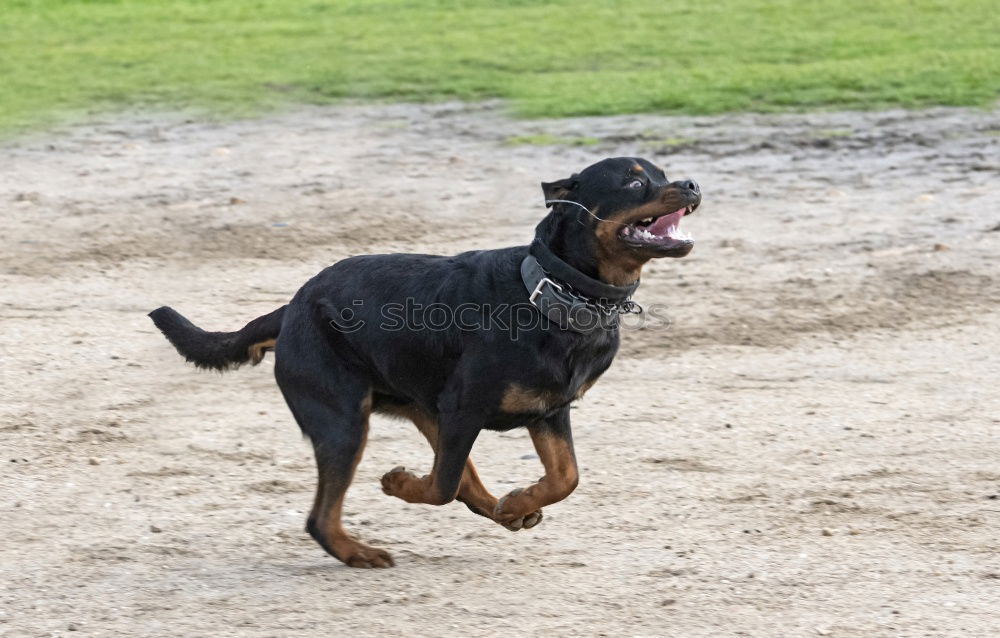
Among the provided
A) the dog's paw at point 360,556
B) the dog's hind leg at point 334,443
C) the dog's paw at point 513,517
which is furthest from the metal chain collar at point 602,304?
the dog's paw at point 360,556

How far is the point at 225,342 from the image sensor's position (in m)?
5.70

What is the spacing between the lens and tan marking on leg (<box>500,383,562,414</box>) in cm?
502

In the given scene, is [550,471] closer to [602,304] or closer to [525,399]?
[525,399]

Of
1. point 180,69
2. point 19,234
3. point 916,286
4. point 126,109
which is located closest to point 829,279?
point 916,286

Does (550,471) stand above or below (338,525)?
above

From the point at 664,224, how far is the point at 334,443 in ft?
4.58

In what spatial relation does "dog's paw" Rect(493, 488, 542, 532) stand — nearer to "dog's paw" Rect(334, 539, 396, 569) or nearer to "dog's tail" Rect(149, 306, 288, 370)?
"dog's paw" Rect(334, 539, 396, 569)

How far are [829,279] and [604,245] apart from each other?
4007 millimetres

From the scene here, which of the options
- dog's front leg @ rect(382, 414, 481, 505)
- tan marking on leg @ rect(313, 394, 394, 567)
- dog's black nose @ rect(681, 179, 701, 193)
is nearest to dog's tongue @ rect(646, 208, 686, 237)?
dog's black nose @ rect(681, 179, 701, 193)

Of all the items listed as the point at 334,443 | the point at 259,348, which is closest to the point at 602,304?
the point at 334,443

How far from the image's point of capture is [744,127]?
41.1 feet

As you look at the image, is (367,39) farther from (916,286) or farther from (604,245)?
(604,245)

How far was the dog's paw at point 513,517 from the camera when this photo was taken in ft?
17.6

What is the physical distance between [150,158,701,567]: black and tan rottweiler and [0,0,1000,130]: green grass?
8103mm
